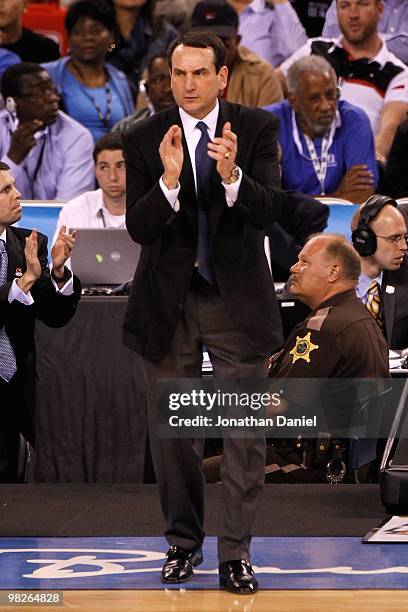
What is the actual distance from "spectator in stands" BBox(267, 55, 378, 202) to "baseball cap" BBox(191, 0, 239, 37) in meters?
0.51

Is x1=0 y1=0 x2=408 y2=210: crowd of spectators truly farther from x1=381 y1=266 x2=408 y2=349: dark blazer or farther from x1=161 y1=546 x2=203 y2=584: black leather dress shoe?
x1=161 y1=546 x2=203 y2=584: black leather dress shoe

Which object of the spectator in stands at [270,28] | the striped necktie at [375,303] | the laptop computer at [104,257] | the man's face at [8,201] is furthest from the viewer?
the spectator in stands at [270,28]

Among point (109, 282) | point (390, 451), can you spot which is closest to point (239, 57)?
point (109, 282)

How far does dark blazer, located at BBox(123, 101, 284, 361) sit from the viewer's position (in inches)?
133

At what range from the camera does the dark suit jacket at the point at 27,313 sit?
4.64 meters

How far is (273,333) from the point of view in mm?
3492

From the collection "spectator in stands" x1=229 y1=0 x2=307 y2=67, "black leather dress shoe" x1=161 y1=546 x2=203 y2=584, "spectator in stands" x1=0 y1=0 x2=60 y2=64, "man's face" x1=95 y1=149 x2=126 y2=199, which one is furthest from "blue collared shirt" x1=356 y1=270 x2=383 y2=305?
"spectator in stands" x1=0 y1=0 x2=60 y2=64

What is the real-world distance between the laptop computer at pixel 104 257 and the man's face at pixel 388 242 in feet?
3.61

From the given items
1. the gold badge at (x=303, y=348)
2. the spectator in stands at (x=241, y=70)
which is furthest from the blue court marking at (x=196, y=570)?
the spectator in stands at (x=241, y=70)

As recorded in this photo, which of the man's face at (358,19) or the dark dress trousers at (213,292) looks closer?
the dark dress trousers at (213,292)

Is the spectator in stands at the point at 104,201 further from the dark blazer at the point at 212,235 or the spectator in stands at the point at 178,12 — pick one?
the dark blazer at the point at 212,235

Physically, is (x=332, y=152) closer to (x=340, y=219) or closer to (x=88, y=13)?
(x=340, y=219)

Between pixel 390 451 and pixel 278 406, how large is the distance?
45 centimetres

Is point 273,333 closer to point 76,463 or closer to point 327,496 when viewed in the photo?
point 327,496
